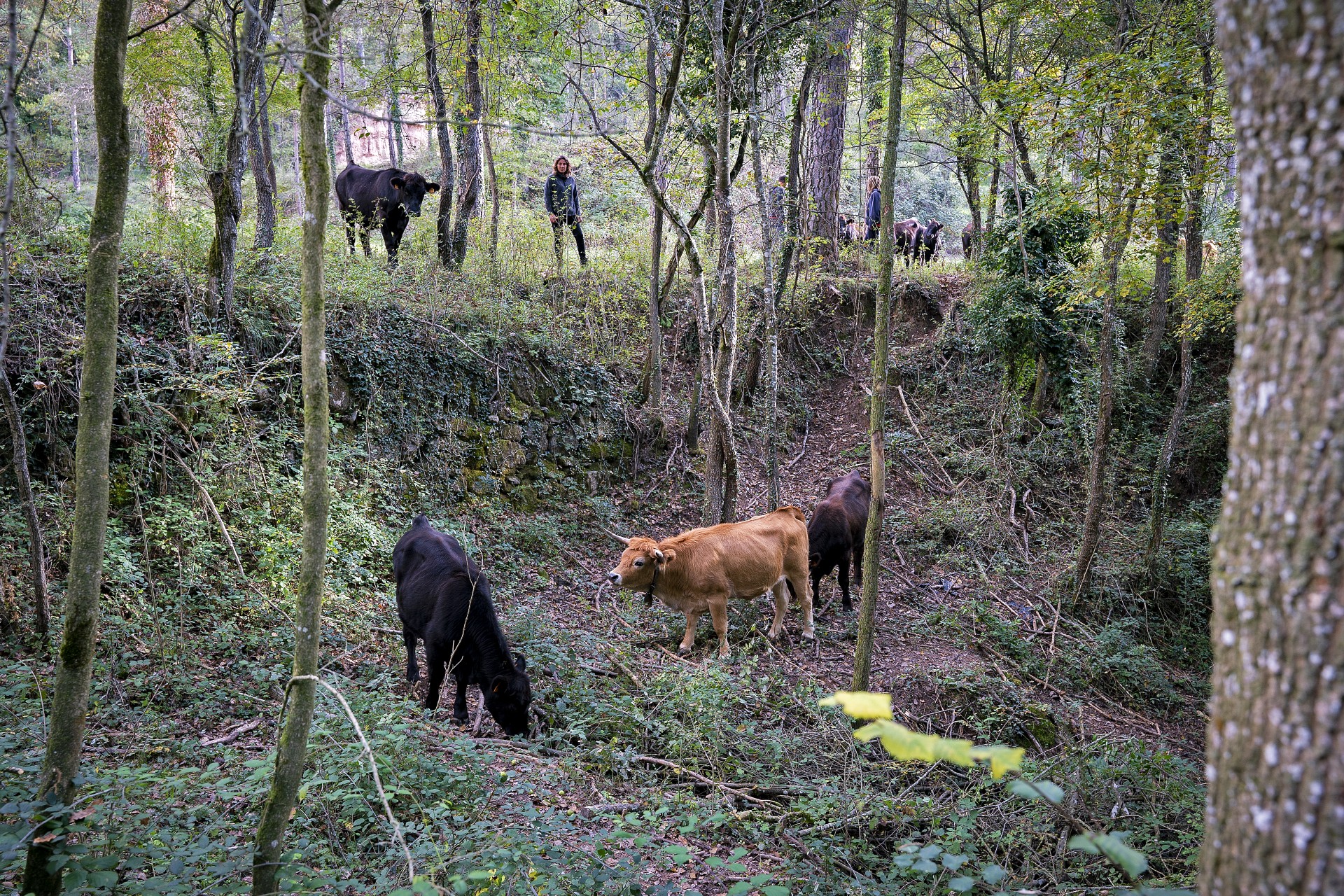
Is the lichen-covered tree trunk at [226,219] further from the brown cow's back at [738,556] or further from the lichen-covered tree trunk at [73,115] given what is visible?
the lichen-covered tree trunk at [73,115]

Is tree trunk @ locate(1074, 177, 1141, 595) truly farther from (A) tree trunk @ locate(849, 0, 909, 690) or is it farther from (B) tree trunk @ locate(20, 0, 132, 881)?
(B) tree trunk @ locate(20, 0, 132, 881)

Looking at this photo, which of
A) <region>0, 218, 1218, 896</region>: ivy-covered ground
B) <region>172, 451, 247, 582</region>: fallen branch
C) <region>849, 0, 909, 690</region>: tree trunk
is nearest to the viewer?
<region>0, 218, 1218, 896</region>: ivy-covered ground

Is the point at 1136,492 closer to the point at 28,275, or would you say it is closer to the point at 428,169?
the point at 28,275

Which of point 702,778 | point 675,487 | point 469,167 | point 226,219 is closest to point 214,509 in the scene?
point 702,778

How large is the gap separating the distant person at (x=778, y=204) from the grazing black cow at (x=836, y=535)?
216 inches

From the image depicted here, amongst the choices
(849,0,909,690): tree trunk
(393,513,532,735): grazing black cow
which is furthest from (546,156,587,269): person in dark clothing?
→ (849,0,909,690): tree trunk

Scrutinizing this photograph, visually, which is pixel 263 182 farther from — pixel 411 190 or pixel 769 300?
pixel 769 300

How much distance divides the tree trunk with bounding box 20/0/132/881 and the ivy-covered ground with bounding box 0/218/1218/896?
33cm

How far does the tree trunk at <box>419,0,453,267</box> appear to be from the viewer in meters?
11.1

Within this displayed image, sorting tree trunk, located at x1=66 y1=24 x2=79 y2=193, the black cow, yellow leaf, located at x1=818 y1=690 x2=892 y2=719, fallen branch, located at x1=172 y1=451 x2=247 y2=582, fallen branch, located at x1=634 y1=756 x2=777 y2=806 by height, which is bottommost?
fallen branch, located at x1=634 y1=756 x2=777 y2=806

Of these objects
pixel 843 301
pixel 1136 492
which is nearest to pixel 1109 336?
pixel 1136 492

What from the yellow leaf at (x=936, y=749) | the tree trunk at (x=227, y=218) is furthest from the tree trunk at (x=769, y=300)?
the yellow leaf at (x=936, y=749)

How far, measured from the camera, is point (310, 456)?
317 centimetres

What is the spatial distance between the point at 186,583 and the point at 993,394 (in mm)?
13775
